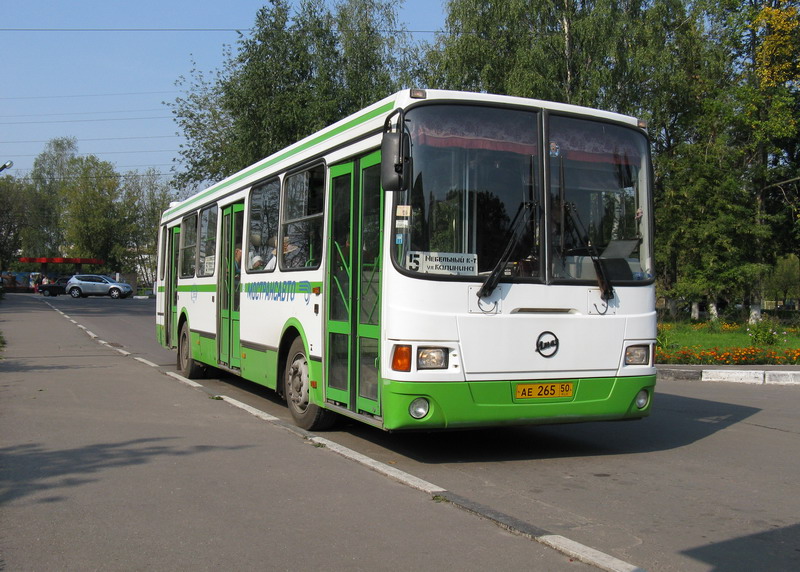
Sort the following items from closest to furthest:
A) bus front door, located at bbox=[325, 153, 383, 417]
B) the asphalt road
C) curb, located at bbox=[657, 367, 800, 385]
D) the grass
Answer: the asphalt road, bus front door, located at bbox=[325, 153, 383, 417], curb, located at bbox=[657, 367, 800, 385], the grass

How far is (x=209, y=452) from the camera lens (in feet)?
24.5

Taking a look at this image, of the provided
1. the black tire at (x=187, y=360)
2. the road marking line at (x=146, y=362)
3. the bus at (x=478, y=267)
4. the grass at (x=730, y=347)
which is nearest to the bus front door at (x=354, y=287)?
the bus at (x=478, y=267)

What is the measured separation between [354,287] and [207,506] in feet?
8.19

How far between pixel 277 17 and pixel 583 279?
30.1 meters

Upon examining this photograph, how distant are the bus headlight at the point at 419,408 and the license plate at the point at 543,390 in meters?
0.81

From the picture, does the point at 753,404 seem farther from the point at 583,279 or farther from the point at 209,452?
the point at 209,452

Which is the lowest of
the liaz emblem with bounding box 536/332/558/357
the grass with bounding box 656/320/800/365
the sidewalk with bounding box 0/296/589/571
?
the sidewalk with bounding box 0/296/589/571

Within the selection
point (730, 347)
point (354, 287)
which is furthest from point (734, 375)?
point (354, 287)

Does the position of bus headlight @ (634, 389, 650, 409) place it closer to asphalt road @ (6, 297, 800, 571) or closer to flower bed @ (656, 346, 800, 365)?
asphalt road @ (6, 297, 800, 571)

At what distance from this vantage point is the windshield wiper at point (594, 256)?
7.08 meters

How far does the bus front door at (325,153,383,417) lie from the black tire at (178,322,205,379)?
628 cm

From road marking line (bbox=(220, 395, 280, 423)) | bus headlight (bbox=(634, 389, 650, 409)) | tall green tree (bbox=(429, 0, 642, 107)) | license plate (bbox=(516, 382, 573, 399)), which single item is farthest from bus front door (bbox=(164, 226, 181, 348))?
tall green tree (bbox=(429, 0, 642, 107))

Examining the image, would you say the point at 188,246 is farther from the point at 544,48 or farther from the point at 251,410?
the point at 544,48

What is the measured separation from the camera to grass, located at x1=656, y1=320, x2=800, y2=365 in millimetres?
15836
